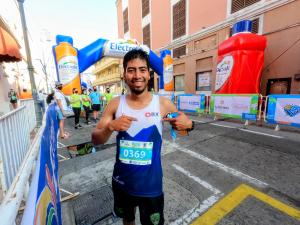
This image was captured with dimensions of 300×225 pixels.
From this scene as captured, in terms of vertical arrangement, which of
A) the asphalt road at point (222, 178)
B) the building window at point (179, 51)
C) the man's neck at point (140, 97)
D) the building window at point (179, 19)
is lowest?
the asphalt road at point (222, 178)

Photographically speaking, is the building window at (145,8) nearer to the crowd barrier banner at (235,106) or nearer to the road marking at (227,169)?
the crowd barrier banner at (235,106)

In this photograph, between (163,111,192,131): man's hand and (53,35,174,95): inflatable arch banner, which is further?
(53,35,174,95): inflatable arch banner

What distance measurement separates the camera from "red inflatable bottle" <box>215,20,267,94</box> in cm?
891

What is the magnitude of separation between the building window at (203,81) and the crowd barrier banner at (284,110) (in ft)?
22.2

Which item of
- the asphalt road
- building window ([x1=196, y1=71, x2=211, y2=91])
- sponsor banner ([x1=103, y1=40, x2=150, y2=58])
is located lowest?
the asphalt road

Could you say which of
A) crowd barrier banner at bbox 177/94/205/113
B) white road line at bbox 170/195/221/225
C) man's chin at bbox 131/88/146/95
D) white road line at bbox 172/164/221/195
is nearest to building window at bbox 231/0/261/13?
crowd barrier banner at bbox 177/94/205/113

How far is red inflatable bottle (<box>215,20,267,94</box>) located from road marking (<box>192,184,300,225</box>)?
757cm

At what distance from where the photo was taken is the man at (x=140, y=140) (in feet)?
5.29

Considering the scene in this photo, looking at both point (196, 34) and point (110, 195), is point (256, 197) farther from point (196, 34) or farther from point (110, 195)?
point (196, 34)

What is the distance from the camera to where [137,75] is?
5.29ft

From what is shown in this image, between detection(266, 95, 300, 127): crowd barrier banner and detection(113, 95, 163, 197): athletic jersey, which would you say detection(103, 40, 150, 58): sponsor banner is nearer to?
detection(113, 95, 163, 197): athletic jersey

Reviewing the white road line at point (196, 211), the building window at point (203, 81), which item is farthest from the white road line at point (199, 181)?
the building window at point (203, 81)

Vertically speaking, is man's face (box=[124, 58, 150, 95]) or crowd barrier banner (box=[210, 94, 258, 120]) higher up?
man's face (box=[124, 58, 150, 95])

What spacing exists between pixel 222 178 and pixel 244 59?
7.85m
